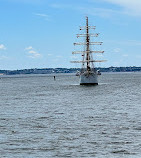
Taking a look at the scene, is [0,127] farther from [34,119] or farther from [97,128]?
[97,128]

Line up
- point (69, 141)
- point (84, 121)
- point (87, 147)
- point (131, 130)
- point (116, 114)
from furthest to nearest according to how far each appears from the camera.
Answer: point (116, 114)
point (84, 121)
point (131, 130)
point (69, 141)
point (87, 147)

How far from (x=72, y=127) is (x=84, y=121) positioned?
11.1 feet

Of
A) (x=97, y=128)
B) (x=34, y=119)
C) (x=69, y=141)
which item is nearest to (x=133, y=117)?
(x=97, y=128)

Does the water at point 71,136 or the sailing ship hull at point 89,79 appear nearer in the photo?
the water at point 71,136

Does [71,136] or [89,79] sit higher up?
[89,79]

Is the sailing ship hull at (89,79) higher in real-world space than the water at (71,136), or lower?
higher

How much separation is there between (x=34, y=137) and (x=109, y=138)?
493cm

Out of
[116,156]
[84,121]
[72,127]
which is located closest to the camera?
[116,156]

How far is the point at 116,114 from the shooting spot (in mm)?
38000

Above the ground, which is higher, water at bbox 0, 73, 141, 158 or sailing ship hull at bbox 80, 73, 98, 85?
sailing ship hull at bbox 80, 73, 98, 85

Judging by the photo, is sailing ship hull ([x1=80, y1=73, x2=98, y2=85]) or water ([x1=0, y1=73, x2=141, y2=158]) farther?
sailing ship hull ([x1=80, y1=73, x2=98, y2=85])

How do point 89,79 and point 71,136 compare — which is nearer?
point 71,136

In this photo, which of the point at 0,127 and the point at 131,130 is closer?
the point at 131,130

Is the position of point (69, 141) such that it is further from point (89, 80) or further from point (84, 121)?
point (89, 80)
